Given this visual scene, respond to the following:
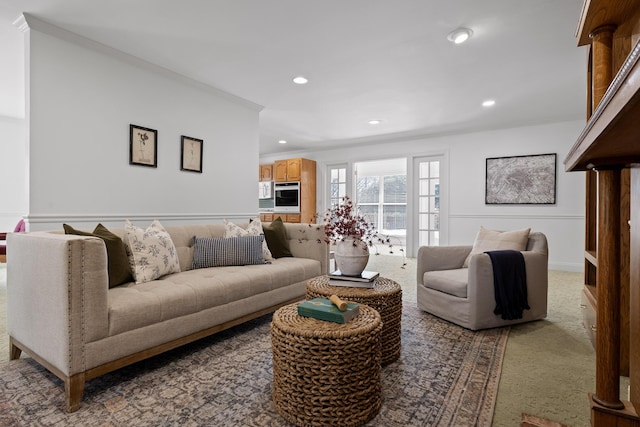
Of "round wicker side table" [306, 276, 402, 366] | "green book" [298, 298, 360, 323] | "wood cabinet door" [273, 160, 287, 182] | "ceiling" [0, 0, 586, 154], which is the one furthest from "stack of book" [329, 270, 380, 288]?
"wood cabinet door" [273, 160, 287, 182]

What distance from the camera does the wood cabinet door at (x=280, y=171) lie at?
7.25 meters

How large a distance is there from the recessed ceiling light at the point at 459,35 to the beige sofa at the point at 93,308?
8.04 feet

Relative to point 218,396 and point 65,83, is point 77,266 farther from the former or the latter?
point 65,83

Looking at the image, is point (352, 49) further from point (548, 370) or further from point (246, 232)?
point (548, 370)

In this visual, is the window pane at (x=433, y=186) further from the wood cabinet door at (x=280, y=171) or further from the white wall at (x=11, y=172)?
the white wall at (x=11, y=172)

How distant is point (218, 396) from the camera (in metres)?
1.62

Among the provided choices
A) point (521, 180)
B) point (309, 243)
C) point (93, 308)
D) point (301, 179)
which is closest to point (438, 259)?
point (309, 243)

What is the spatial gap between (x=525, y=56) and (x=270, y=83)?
251 centimetres

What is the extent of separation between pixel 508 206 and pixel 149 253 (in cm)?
533

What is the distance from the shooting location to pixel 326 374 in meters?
1.37

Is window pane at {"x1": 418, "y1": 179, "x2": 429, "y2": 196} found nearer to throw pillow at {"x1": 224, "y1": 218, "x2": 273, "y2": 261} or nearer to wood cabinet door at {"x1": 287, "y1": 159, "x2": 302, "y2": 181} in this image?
wood cabinet door at {"x1": 287, "y1": 159, "x2": 302, "y2": 181}

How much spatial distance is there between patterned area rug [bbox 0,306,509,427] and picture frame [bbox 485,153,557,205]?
12.6 ft

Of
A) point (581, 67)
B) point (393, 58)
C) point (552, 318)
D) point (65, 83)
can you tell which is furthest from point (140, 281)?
point (581, 67)

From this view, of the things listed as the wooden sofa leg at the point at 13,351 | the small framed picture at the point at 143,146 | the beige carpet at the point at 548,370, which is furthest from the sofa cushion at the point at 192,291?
the small framed picture at the point at 143,146
